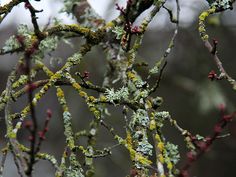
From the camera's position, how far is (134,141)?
1790 mm

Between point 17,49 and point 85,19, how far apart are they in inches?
24.8

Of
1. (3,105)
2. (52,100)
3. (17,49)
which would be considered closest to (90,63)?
(52,100)

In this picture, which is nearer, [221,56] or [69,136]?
[69,136]

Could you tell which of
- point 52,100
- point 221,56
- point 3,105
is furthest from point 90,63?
point 3,105

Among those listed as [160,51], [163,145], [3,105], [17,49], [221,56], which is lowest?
[163,145]

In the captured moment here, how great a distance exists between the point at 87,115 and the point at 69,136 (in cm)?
642

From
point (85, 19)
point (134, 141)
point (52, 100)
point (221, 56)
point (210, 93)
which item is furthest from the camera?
point (52, 100)

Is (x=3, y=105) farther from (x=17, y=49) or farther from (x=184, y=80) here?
(x=184, y=80)

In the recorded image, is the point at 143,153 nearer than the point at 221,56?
Yes

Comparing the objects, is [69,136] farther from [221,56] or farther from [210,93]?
[221,56]

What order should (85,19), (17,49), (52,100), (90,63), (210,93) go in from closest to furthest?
1. (17,49)
2. (85,19)
3. (210,93)
4. (90,63)
5. (52,100)

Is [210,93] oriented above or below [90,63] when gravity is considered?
below

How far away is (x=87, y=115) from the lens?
8273mm

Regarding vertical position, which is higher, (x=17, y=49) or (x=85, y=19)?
(x=85, y=19)
